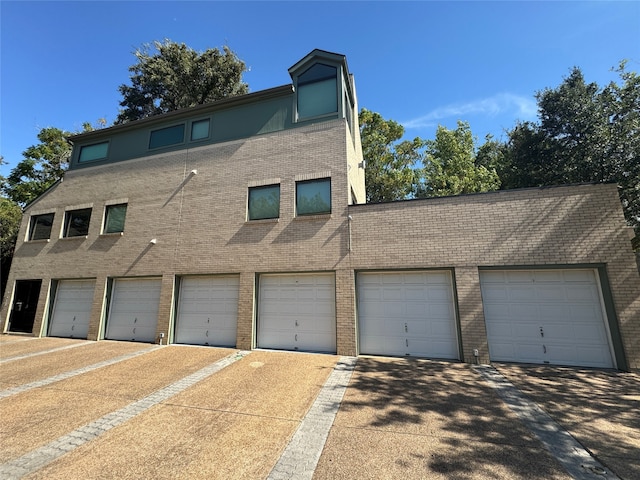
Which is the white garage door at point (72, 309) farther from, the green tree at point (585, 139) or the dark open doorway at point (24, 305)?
the green tree at point (585, 139)

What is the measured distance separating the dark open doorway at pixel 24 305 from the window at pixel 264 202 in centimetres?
1237

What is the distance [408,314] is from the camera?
29.8ft

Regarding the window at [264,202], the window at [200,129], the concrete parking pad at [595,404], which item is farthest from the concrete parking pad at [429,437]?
the window at [200,129]

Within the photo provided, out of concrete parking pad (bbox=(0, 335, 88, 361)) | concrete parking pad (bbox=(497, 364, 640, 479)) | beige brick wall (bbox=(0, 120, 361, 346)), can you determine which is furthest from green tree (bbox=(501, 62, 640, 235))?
concrete parking pad (bbox=(0, 335, 88, 361))

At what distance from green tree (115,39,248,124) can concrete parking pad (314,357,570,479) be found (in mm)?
27098

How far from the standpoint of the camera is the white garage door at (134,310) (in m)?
11.7

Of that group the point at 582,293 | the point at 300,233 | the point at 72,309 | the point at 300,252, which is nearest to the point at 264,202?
the point at 300,233

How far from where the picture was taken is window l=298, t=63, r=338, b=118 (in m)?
11.5

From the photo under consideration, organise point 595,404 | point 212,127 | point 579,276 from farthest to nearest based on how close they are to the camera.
Result: point 212,127 < point 579,276 < point 595,404

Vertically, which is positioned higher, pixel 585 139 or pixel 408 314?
pixel 585 139

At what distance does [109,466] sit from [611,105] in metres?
23.3

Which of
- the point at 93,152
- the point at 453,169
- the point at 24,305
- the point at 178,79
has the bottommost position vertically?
the point at 24,305

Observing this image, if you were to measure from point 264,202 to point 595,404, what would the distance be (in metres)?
10.9

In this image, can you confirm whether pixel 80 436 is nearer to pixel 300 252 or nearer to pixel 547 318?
pixel 300 252
